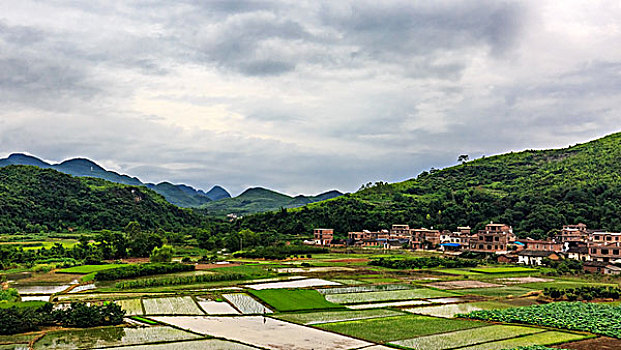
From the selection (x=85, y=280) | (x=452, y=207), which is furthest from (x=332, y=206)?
(x=85, y=280)

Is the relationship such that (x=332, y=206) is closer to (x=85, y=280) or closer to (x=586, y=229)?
(x=586, y=229)

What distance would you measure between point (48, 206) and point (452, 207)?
7876 cm

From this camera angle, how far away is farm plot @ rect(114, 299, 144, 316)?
27.9 metres

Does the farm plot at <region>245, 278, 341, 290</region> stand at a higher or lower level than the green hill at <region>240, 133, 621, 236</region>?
lower

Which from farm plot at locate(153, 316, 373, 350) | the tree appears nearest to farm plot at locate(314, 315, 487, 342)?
farm plot at locate(153, 316, 373, 350)

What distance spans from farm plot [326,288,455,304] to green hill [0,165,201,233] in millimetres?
72019

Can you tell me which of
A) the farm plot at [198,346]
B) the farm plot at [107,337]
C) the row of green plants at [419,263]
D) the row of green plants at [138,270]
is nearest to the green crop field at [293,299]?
the farm plot at [107,337]

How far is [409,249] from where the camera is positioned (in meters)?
78.4

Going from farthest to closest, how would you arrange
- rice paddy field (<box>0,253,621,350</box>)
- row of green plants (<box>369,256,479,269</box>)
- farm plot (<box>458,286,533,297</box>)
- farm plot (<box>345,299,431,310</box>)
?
row of green plants (<box>369,256,479,269</box>) → farm plot (<box>458,286,533,297</box>) → farm plot (<box>345,299,431,310</box>) → rice paddy field (<box>0,253,621,350</box>)

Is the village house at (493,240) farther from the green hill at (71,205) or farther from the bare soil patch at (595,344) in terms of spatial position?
the green hill at (71,205)

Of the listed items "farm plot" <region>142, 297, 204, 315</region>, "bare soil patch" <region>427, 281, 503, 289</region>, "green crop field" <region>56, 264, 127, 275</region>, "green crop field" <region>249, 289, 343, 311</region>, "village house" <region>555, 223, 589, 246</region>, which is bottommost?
"farm plot" <region>142, 297, 204, 315</region>

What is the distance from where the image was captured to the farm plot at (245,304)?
29.2 m

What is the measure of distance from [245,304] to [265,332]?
7900mm

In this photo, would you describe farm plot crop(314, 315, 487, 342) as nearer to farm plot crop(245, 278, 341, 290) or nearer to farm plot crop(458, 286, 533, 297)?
farm plot crop(458, 286, 533, 297)
